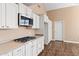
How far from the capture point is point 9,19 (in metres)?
3.06

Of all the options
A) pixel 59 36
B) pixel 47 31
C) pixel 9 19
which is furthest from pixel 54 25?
pixel 9 19

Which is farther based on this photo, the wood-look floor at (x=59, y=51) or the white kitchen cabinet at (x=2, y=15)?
the wood-look floor at (x=59, y=51)

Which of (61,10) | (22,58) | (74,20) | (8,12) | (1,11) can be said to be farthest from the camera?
(61,10)

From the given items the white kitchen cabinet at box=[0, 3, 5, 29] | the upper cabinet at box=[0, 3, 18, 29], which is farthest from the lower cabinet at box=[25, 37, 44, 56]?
the white kitchen cabinet at box=[0, 3, 5, 29]

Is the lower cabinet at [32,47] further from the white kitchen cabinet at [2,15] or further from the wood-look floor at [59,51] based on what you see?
the white kitchen cabinet at [2,15]

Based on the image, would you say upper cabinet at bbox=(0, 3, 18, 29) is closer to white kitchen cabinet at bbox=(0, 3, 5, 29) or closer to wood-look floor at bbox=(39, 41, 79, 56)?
white kitchen cabinet at bbox=(0, 3, 5, 29)

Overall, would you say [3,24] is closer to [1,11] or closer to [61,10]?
[1,11]

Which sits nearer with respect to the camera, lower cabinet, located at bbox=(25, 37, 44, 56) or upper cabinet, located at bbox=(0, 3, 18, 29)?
upper cabinet, located at bbox=(0, 3, 18, 29)

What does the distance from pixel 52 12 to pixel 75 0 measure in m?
12.4

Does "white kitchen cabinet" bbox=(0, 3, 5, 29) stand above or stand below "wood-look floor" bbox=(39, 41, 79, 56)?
above

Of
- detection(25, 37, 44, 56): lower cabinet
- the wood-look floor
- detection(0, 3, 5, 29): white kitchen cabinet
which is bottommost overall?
the wood-look floor

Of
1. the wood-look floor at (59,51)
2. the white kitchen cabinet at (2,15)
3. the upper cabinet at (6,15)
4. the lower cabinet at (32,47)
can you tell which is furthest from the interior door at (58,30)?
the white kitchen cabinet at (2,15)

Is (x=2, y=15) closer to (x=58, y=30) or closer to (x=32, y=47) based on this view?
(x=32, y=47)

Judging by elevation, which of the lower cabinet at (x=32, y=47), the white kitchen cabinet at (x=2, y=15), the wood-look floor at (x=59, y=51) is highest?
the white kitchen cabinet at (x=2, y=15)
